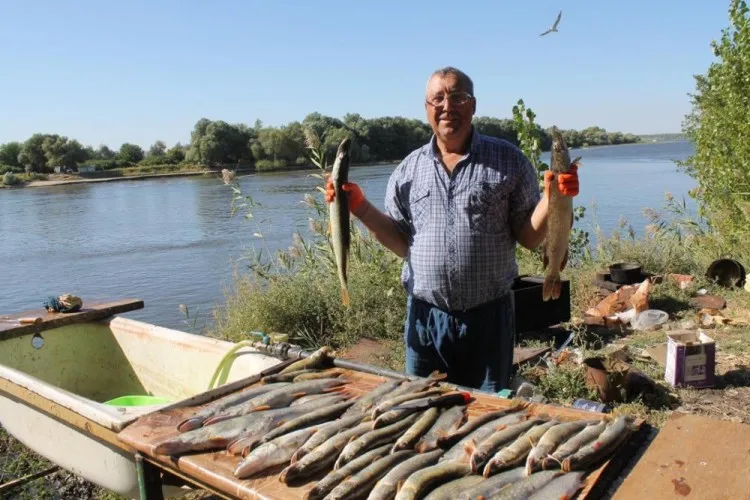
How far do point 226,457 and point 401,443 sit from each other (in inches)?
29.4

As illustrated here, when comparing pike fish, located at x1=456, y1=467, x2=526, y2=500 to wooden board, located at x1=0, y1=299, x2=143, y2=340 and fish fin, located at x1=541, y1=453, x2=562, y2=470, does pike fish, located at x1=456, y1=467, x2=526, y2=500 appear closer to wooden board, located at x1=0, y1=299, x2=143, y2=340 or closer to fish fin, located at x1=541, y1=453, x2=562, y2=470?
fish fin, located at x1=541, y1=453, x2=562, y2=470

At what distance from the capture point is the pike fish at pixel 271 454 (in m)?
2.40

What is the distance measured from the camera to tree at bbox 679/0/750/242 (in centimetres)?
1004

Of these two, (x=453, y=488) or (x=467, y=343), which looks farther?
(x=467, y=343)

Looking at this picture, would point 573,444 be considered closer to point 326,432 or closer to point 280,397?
point 326,432

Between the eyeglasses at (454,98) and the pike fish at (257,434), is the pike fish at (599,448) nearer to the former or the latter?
the pike fish at (257,434)

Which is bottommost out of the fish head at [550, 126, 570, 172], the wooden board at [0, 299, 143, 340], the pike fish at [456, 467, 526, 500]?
the wooden board at [0, 299, 143, 340]

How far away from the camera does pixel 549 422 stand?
2.57m

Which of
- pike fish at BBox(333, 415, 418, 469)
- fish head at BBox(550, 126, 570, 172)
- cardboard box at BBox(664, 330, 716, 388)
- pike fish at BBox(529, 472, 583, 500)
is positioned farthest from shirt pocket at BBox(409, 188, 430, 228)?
cardboard box at BBox(664, 330, 716, 388)

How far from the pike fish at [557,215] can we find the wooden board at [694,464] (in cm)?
106

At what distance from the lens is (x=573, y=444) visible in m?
2.33

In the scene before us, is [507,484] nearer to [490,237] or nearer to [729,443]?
[729,443]

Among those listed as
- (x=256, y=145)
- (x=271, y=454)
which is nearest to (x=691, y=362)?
(x=271, y=454)

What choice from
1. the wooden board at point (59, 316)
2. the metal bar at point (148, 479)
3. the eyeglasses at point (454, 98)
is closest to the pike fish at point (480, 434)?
the metal bar at point (148, 479)
